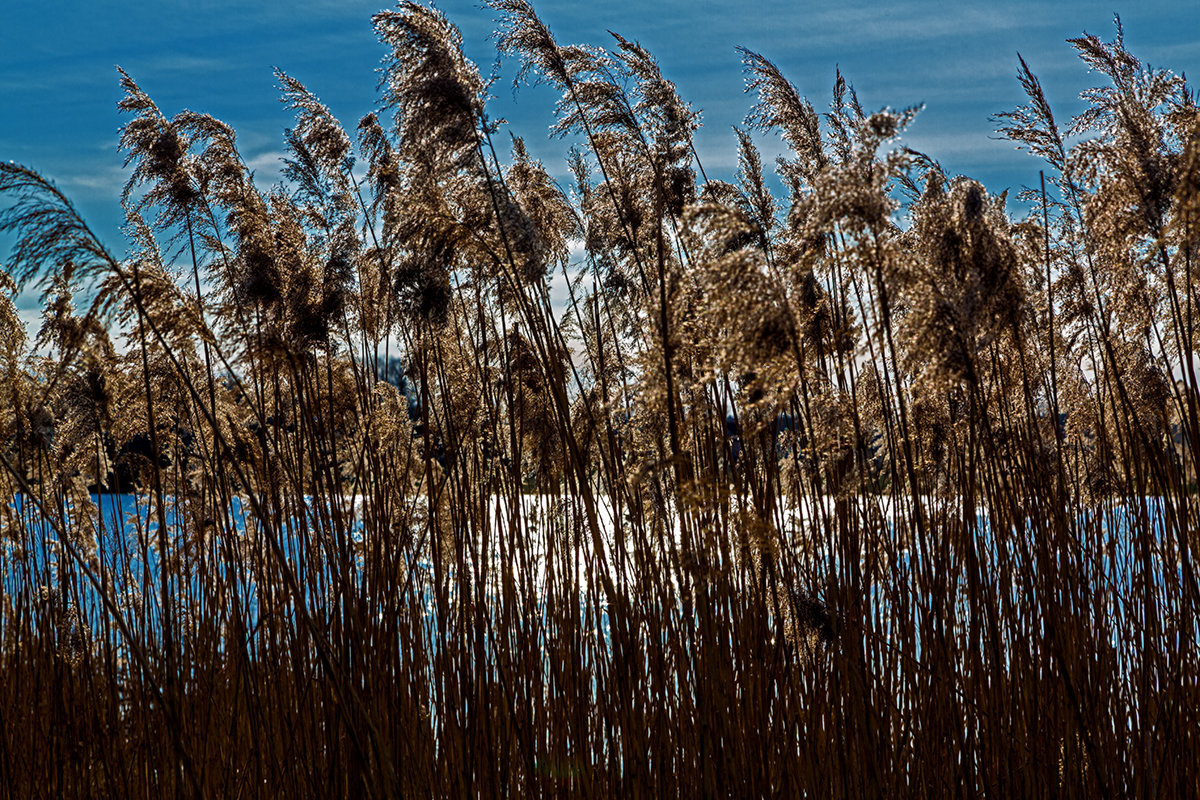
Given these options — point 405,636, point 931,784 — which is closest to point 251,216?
point 405,636

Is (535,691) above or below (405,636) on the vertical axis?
below

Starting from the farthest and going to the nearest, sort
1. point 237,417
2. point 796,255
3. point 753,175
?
point 237,417 < point 753,175 < point 796,255

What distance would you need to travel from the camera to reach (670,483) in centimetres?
236

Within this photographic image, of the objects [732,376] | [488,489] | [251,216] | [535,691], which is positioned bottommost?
[535,691]

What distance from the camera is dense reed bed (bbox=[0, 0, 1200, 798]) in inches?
67.2

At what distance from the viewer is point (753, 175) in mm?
3123

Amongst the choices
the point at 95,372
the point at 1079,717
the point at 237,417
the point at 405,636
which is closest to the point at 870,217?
the point at 1079,717

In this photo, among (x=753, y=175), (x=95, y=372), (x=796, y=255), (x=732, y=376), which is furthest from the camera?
(x=753, y=175)

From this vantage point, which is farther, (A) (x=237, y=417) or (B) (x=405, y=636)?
(A) (x=237, y=417)

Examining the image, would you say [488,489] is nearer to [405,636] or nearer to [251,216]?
[405,636]

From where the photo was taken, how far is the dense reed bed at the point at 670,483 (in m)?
1.71

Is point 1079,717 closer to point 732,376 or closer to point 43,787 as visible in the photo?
point 732,376

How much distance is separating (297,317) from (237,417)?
1.22 metres

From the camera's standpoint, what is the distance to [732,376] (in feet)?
6.54
